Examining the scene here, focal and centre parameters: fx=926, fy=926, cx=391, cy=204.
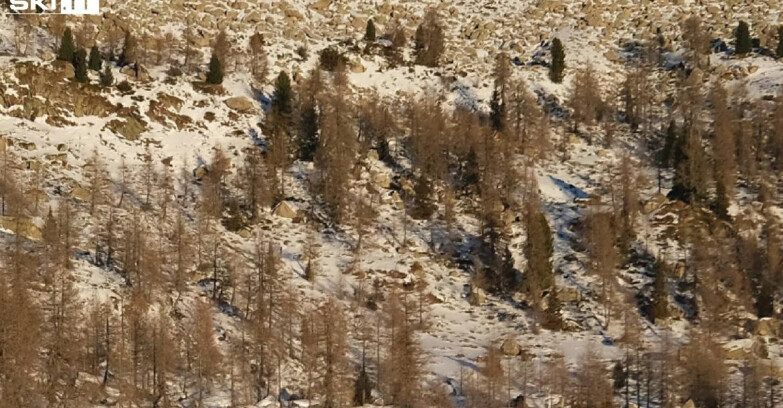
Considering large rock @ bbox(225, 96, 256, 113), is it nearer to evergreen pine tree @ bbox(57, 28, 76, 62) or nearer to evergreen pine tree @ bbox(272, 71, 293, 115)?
evergreen pine tree @ bbox(272, 71, 293, 115)

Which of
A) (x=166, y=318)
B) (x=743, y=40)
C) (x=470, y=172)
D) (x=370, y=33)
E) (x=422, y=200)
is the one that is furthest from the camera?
(x=370, y=33)

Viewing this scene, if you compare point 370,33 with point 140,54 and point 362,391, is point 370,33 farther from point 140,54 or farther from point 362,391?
point 362,391

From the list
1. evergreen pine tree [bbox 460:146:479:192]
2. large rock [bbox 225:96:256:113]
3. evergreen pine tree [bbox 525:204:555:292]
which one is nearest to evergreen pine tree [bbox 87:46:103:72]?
large rock [bbox 225:96:256:113]

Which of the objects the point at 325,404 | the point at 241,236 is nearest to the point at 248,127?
the point at 241,236

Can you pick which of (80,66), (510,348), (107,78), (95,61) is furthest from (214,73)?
(510,348)

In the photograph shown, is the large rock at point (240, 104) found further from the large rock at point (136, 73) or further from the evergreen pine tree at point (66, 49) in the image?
the evergreen pine tree at point (66, 49)

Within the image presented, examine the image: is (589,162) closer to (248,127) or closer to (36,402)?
(248,127)
